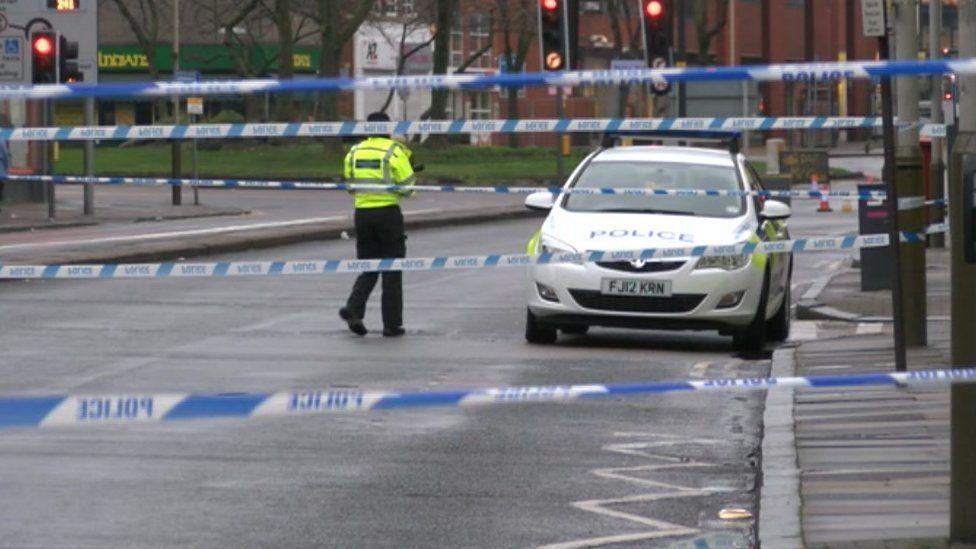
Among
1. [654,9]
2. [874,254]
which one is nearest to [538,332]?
[874,254]

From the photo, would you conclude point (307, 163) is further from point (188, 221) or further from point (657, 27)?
point (657, 27)

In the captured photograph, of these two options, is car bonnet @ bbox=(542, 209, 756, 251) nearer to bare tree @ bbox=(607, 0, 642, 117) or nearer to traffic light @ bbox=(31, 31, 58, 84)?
traffic light @ bbox=(31, 31, 58, 84)

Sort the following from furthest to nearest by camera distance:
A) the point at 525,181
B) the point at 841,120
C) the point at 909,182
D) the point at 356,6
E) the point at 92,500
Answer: the point at 356,6 → the point at 525,181 → the point at 909,182 → the point at 841,120 → the point at 92,500

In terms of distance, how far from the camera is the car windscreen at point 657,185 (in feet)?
53.0

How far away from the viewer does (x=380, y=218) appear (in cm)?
1709

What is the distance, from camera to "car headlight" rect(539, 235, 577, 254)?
15.4 metres

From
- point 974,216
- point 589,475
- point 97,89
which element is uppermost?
point 97,89

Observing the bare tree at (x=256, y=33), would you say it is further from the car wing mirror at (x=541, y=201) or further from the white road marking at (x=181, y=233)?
the car wing mirror at (x=541, y=201)

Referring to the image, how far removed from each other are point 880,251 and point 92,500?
464 inches

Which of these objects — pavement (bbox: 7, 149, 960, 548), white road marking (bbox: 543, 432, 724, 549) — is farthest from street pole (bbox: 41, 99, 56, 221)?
white road marking (bbox: 543, 432, 724, 549)

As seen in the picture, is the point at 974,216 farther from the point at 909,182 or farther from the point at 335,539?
the point at 909,182

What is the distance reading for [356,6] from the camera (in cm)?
7050

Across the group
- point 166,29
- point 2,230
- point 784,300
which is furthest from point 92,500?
point 166,29

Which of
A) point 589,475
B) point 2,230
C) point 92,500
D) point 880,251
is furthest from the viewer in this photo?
point 2,230
